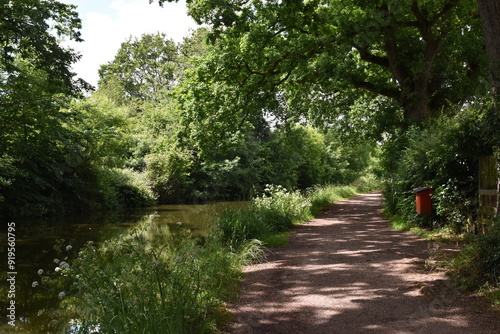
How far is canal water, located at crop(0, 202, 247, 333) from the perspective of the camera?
6492mm

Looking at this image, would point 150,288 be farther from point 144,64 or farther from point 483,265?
point 144,64

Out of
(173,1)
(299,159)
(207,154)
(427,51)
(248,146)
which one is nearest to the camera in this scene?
(173,1)

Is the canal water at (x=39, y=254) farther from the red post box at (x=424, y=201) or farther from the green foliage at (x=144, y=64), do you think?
the green foliage at (x=144, y=64)

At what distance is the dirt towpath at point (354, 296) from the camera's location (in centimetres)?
471

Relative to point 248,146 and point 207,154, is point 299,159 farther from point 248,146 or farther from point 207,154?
point 207,154

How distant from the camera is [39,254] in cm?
1125

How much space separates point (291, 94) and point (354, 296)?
1551cm

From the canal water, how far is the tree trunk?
5382 mm

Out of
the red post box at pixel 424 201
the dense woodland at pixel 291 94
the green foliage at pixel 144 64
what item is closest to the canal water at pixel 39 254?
the dense woodland at pixel 291 94

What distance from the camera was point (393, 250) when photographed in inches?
343

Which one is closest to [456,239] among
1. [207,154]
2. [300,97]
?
[207,154]

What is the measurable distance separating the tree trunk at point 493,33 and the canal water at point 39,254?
538 centimetres

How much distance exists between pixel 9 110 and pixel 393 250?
15558 millimetres

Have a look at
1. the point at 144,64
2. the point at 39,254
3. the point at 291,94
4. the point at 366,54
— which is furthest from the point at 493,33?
the point at 144,64
